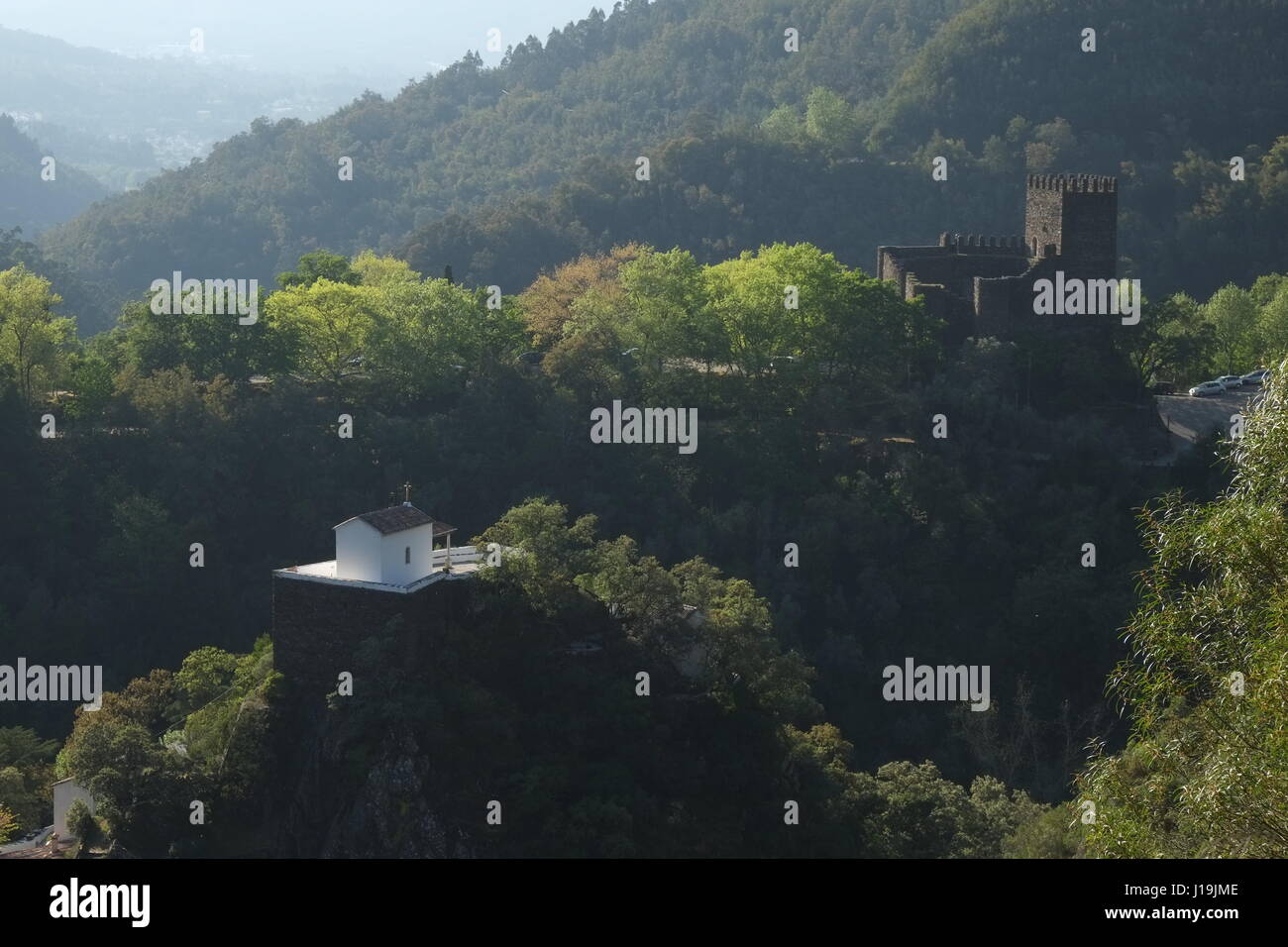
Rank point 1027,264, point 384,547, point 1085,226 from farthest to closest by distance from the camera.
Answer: point 1027,264, point 1085,226, point 384,547

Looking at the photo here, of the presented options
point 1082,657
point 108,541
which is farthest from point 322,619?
point 1082,657

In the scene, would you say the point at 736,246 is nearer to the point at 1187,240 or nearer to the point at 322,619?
the point at 1187,240

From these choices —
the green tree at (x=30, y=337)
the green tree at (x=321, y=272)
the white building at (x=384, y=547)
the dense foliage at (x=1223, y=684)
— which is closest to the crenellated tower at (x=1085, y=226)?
Answer: the green tree at (x=321, y=272)

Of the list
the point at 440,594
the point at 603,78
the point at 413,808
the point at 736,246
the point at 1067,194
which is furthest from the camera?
the point at 603,78

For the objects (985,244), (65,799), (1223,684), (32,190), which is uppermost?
(32,190)

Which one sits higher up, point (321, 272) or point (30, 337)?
point (321, 272)

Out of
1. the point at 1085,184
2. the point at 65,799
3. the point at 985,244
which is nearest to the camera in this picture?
the point at 65,799

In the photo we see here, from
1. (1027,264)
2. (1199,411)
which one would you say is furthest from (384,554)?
(1199,411)

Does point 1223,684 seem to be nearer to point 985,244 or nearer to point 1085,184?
point 1085,184
